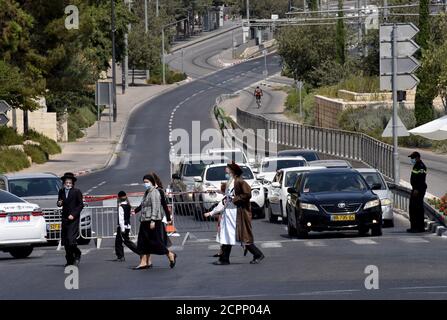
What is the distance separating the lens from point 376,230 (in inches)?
1174

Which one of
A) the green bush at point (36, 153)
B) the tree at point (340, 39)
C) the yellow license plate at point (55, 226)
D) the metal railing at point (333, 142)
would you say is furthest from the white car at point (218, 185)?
the tree at point (340, 39)

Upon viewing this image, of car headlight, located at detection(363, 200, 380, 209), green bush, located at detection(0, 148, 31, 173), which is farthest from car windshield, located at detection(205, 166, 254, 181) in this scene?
green bush, located at detection(0, 148, 31, 173)

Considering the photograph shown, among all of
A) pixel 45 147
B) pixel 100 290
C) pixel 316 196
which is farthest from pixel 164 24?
pixel 100 290

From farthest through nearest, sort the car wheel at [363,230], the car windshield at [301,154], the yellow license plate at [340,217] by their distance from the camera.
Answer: the car windshield at [301,154] → the car wheel at [363,230] → the yellow license plate at [340,217]

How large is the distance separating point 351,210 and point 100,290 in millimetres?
10372

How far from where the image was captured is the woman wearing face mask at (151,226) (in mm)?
23359

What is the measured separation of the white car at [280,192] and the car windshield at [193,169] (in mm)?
4659

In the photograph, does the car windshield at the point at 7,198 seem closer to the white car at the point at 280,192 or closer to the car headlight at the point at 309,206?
the car headlight at the point at 309,206

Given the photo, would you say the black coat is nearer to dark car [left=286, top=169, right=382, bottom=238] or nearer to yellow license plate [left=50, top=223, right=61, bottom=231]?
yellow license plate [left=50, top=223, right=61, bottom=231]

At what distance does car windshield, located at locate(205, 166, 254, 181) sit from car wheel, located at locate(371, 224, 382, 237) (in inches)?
354

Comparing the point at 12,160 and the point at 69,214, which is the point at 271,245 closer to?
the point at 69,214

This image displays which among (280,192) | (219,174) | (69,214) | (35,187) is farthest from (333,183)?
(219,174)

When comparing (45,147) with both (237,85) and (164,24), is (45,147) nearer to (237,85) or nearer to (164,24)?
(237,85)

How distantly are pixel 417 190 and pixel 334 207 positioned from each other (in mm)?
2546
